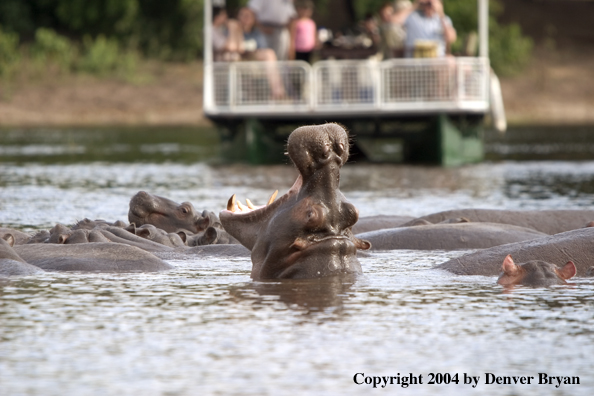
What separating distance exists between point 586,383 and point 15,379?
2061 millimetres

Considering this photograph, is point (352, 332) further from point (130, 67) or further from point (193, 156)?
point (130, 67)

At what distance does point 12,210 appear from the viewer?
456 inches

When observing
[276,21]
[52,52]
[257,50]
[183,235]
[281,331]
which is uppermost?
[52,52]

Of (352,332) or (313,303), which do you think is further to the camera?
(313,303)

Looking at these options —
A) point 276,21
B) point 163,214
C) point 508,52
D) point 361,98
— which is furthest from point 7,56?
point 163,214

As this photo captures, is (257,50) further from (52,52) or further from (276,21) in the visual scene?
(52,52)

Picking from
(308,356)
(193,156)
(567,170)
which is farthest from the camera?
(193,156)

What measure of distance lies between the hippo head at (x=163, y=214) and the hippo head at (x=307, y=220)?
208 centimetres

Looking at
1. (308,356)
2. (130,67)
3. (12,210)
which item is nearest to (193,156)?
(12,210)

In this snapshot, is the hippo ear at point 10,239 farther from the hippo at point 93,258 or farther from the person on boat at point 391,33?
the person on boat at point 391,33

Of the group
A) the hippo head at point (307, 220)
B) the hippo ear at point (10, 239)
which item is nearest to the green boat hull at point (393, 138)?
the hippo ear at point (10, 239)

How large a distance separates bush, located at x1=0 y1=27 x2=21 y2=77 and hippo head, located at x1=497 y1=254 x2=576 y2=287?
1218 inches

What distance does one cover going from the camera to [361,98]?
18.9 metres

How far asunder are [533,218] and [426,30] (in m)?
10.2
